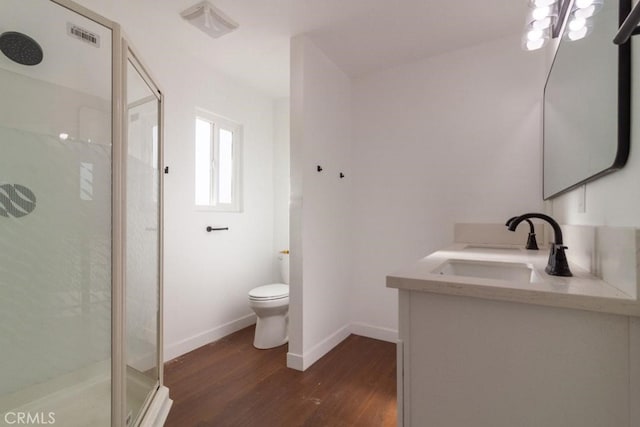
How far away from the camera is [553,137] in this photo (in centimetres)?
156

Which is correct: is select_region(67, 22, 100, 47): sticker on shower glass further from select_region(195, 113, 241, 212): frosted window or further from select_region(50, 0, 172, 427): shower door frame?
select_region(195, 113, 241, 212): frosted window

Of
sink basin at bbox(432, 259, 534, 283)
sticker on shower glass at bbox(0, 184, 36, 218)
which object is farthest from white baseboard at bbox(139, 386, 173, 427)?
sink basin at bbox(432, 259, 534, 283)

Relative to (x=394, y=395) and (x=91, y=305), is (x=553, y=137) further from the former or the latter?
(x=91, y=305)

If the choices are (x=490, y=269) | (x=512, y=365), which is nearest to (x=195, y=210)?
(x=490, y=269)

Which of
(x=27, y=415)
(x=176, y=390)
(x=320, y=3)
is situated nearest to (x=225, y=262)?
(x=176, y=390)

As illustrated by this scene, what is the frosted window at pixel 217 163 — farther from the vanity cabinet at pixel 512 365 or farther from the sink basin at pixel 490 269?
the vanity cabinet at pixel 512 365

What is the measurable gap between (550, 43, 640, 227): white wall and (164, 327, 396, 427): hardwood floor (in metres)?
1.34

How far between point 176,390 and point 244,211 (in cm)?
158

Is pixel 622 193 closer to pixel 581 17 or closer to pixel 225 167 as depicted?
pixel 581 17

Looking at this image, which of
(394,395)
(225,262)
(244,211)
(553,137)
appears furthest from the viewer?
(244,211)

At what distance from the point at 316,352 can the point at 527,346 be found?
170 cm

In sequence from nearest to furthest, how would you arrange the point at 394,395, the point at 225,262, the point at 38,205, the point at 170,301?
the point at 38,205 → the point at 394,395 → the point at 170,301 → the point at 225,262

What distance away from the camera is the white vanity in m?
0.67

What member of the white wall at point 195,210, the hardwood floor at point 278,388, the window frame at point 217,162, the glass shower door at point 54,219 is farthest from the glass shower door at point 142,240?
the window frame at point 217,162
